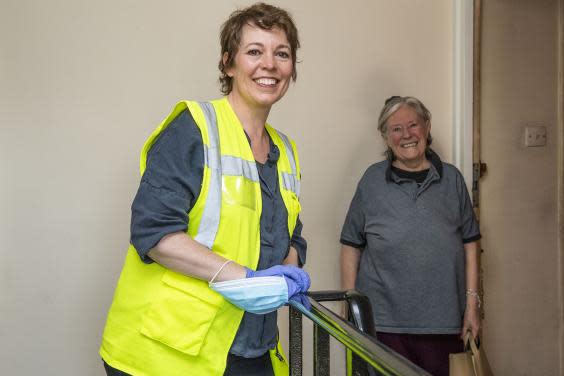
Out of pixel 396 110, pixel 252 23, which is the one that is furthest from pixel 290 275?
pixel 396 110

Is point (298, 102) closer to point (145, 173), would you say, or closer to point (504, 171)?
point (504, 171)

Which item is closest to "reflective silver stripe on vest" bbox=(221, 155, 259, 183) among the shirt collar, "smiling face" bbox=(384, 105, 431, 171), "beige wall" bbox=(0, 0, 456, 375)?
the shirt collar

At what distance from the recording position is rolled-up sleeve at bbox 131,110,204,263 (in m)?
1.21

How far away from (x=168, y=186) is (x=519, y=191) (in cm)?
206

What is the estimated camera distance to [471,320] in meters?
2.18

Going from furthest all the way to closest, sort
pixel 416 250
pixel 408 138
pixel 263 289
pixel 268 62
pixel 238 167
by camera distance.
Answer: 1. pixel 408 138
2. pixel 416 250
3. pixel 268 62
4. pixel 238 167
5. pixel 263 289

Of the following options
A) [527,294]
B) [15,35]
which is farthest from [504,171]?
[15,35]

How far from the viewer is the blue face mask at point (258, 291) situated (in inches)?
47.0

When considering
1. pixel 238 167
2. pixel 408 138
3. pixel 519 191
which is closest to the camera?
pixel 238 167

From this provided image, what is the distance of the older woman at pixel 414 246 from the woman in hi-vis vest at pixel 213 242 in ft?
2.62

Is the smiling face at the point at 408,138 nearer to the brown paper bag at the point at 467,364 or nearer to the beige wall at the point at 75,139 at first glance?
the beige wall at the point at 75,139

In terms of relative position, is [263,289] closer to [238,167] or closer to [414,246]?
[238,167]

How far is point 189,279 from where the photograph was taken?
1.28m

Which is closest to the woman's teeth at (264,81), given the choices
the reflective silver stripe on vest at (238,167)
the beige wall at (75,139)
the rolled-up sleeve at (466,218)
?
the reflective silver stripe on vest at (238,167)
